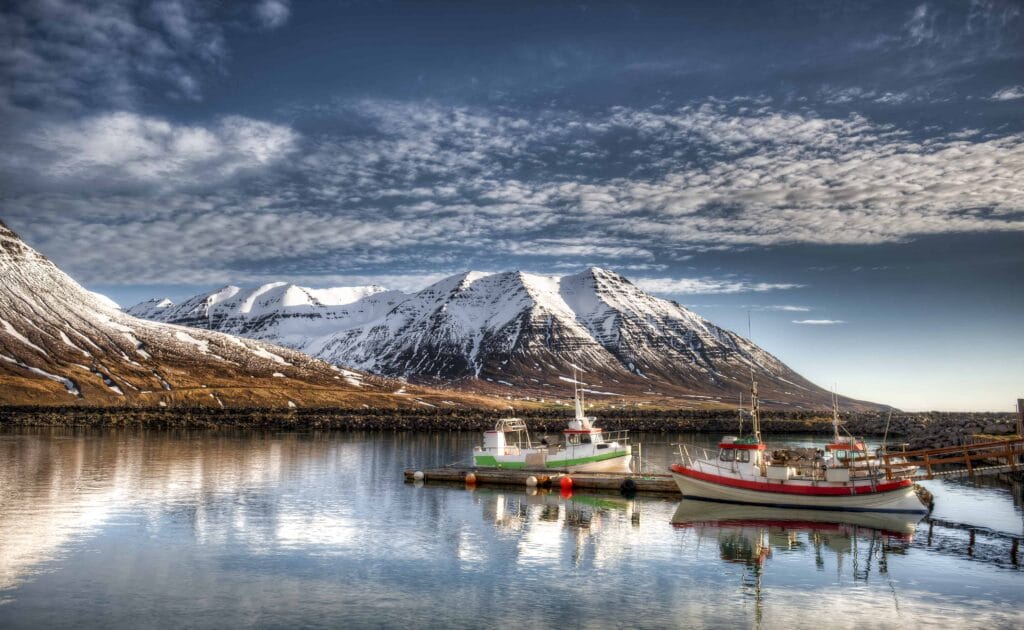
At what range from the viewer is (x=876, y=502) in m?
47.0

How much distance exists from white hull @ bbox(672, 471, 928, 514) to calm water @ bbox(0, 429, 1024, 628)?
3.59ft

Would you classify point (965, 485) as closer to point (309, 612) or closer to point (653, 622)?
point (653, 622)

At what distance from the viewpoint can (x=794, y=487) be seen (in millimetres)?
48188

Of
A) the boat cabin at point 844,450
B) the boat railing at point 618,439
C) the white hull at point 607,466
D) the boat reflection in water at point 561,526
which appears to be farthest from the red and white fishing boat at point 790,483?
the boat railing at point 618,439

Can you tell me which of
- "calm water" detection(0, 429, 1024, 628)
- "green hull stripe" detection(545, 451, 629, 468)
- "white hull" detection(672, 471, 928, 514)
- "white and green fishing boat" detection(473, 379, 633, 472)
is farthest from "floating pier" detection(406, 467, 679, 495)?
"white hull" detection(672, 471, 928, 514)

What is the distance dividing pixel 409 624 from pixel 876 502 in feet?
111

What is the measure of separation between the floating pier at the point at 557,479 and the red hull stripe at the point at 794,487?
5.56 metres

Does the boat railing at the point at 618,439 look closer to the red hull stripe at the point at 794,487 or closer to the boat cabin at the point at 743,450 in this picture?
the boat cabin at the point at 743,450

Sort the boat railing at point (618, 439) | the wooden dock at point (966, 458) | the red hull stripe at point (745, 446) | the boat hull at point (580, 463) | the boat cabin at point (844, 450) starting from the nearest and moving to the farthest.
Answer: the wooden dock at point (966, 458)
the red hull stripe at point (745, 446)
the boat cabin at point (844, 450)
the boat hull at point (580, 463)
the boat railing at point (618, 439)

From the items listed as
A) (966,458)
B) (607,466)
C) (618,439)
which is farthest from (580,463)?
(966,458)

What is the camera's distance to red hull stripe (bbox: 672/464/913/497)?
46469 millimetres

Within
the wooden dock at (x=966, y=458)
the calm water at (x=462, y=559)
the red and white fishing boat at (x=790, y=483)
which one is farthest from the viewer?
the red and white fishing boat at (x=790, y=483)

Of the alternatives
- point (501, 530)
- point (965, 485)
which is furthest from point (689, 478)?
point (965, 485)

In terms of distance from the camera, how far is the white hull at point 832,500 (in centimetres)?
4678
